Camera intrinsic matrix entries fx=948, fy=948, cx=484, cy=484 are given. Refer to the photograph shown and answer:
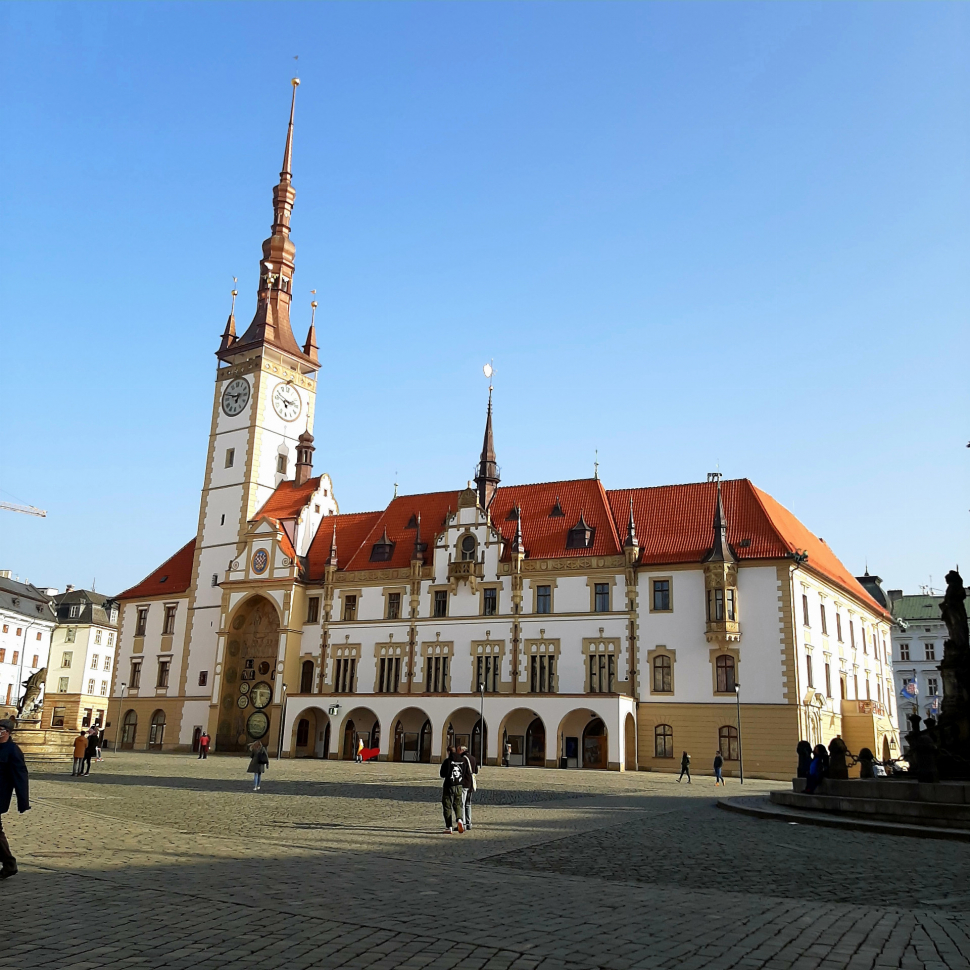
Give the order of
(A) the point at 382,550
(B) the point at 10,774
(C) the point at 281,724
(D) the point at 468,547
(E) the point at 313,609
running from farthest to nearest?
1. (E) the point at 313,609
2. (A) the point at 382,550
3. (C) the point at 281,724
4. (D) the point at 468,547
5. (B) the point at 10,774

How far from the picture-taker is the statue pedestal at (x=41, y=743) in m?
36.8

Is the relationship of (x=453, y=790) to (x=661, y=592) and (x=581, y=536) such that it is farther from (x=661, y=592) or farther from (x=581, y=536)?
(x=581, y=536)

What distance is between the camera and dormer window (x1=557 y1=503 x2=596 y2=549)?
169 feet

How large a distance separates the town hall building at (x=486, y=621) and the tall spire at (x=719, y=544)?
0.36ft

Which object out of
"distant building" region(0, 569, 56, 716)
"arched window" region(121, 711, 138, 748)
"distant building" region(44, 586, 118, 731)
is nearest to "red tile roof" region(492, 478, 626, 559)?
"arched window" region(121, 711, 138, 748)

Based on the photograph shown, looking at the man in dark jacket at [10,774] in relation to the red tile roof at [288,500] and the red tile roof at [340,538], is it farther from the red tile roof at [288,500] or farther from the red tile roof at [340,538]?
the red tile roof at [288,500]

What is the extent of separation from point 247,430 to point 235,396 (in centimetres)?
338

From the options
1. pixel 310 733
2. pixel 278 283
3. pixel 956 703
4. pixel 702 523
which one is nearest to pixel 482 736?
pixel 310 733

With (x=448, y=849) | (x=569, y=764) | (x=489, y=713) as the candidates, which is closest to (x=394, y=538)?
(x=489, y=713)

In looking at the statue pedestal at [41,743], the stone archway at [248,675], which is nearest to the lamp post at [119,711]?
the stone archway at [248,675]

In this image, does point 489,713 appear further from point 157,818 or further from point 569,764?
point 157,818

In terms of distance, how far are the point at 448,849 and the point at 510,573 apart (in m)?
38.6

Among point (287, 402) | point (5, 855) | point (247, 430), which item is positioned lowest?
point (5, 855)

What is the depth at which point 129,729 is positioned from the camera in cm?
6425
